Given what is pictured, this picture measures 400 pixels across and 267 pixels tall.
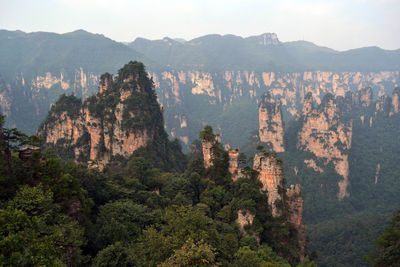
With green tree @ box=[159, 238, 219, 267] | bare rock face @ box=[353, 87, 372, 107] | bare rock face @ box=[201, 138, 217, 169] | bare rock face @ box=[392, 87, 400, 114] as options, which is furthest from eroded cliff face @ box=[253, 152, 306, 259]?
bare rock face @ box=[353, 87, 372, 107]

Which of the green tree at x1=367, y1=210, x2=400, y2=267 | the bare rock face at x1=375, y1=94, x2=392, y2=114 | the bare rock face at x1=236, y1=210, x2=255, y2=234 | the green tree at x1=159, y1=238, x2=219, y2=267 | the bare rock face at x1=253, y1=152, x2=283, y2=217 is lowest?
the green tree at x1=367, y1=210, x2=400, y2=267

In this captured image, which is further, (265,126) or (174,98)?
(174,98)

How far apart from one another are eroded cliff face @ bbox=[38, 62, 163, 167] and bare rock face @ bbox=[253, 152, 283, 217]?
23.5m

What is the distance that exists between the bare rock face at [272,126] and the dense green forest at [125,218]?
57112 millimetres

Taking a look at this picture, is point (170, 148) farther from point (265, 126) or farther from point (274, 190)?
point (265, 126)

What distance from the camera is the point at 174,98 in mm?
172000

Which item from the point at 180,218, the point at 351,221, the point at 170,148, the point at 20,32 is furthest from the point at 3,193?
the point at 20,32

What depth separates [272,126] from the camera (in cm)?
Answer: 8844

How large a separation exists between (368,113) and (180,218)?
108 m

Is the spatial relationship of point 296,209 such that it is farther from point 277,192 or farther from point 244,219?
point 244,219

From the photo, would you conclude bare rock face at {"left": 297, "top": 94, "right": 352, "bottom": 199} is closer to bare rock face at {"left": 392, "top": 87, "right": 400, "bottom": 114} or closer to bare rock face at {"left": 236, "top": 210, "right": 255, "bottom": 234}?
bare rock face at {"left": 392, "top": 87, "right": 400, "bottom": 114}

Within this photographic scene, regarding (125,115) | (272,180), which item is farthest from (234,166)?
(125,115)

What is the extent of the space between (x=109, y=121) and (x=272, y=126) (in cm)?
5673

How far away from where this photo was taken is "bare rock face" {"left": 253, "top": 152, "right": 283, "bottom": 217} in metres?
29.5
